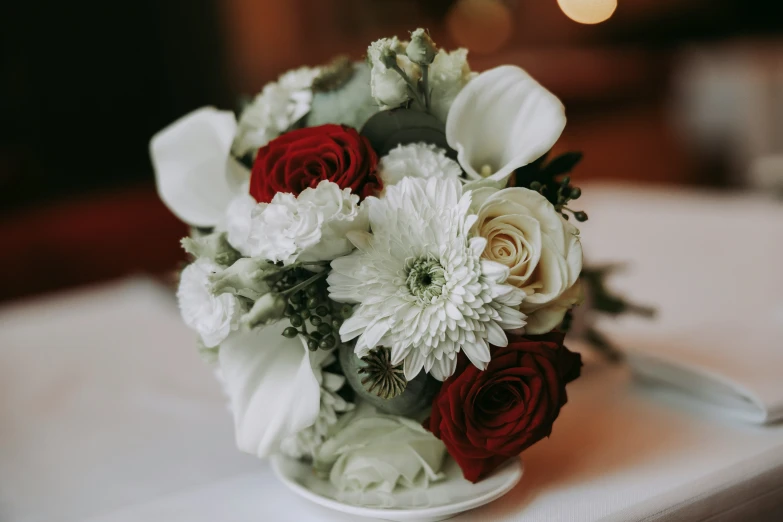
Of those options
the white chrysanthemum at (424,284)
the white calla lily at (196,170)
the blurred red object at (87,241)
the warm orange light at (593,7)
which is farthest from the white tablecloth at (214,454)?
the blurred red object at (87,241)

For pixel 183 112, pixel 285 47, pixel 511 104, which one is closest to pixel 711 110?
pixel 285 47

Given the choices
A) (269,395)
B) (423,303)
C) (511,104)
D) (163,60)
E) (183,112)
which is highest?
(511,104)

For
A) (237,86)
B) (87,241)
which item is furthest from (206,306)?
(237,86)

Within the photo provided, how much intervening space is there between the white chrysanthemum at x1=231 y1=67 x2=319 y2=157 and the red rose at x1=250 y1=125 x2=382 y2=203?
81mm

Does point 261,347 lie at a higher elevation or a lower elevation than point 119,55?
higher

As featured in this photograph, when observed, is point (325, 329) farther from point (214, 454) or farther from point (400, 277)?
point (214, 454)

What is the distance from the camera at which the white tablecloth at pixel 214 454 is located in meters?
0.66

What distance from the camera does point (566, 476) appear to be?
68cm

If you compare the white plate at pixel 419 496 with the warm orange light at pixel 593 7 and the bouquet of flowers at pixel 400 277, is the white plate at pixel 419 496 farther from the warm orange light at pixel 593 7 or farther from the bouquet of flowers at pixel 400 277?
the warm orange light at pixel 593 7

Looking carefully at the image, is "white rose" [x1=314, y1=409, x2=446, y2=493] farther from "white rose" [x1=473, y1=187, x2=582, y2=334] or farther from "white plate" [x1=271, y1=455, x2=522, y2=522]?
"white rose" [x1=473, y1=187, x2=582, y2=334]

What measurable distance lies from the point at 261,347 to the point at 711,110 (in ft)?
13.7

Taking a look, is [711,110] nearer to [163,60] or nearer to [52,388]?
[163,60]

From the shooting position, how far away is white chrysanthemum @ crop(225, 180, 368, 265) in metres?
0.55

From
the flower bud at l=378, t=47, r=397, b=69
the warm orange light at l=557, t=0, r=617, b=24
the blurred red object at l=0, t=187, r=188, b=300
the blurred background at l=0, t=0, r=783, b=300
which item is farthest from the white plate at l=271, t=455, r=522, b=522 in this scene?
the blurred red object at l=0, t=187, r=188, b=300
